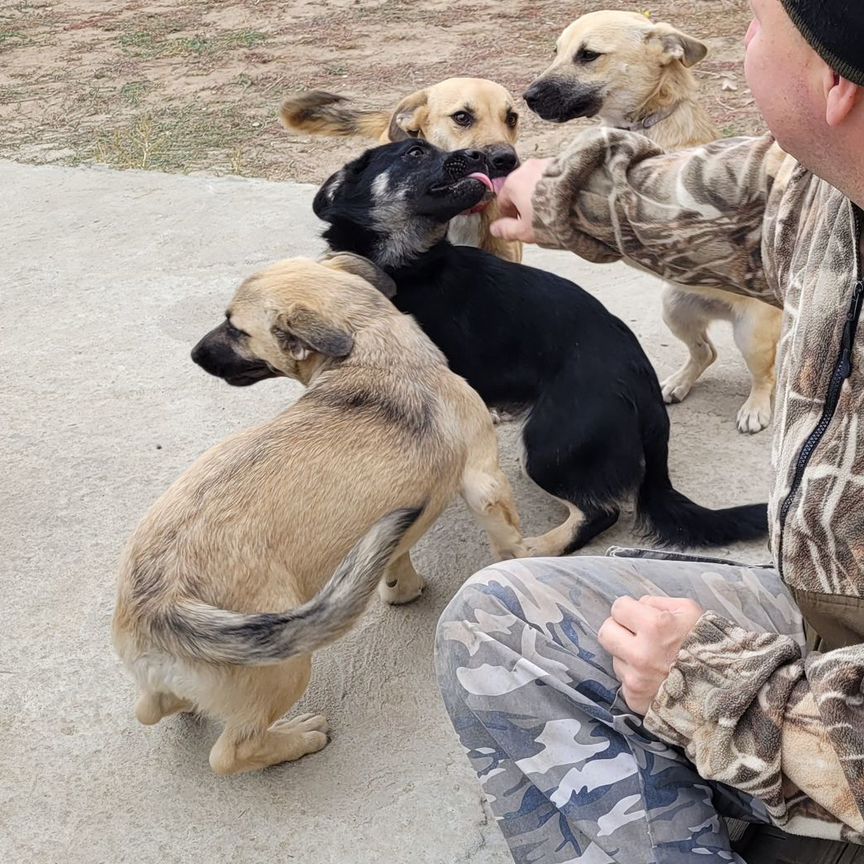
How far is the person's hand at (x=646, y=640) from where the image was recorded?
5.21ft

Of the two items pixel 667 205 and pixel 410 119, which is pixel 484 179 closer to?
pixel 410 119

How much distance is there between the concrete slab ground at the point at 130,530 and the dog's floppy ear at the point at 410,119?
702 mm

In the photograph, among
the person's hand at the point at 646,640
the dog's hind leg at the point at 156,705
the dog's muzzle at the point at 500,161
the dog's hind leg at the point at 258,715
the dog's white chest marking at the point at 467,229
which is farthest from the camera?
the dog's white chest marking at the point at 467,229

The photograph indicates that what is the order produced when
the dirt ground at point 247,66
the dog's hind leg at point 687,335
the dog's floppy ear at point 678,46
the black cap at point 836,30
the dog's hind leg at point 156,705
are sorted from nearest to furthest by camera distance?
the black cap at point 836,30, the dog's hind leg at point 156,705, the dog's hind leg at point 687,335, the dog's floppy ear at point 678,46, the dirt ground at point 247,66

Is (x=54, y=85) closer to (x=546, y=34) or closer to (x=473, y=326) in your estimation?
(x=546, y=34)

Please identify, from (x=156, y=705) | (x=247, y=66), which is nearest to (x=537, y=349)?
(x=156, y=705)

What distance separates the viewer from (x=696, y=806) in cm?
168

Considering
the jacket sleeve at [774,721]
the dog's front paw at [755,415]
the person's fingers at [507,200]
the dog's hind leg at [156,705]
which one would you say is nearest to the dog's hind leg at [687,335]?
the dog's front paw at [755,415]

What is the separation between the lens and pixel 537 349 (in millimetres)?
3195

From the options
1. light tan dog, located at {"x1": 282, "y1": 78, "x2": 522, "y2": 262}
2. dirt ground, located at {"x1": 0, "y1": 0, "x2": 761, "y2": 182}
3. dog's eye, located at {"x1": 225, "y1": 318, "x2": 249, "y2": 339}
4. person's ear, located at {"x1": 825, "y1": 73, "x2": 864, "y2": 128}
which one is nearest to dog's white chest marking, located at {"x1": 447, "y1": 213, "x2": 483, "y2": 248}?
light tan dog, located at {"x1": 282, "y1": 78, "x2": 522, "y2": 262}

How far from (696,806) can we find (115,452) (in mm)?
2466

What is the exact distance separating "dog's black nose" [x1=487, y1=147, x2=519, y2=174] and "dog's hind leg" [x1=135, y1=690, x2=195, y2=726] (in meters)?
2.22

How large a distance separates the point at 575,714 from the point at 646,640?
219mm

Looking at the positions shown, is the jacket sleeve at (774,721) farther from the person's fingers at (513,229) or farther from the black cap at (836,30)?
the person's fingers at (513,229)
